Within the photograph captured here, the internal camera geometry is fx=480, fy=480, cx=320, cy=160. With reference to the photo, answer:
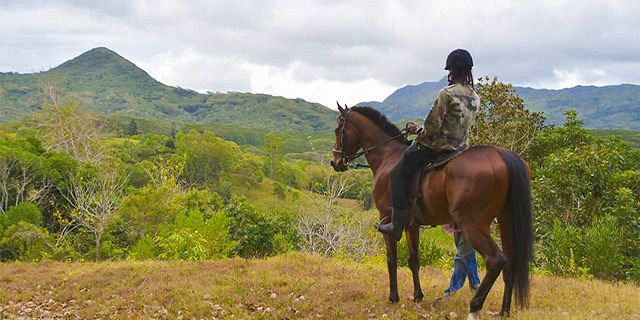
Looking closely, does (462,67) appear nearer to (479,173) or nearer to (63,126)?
(479,173)

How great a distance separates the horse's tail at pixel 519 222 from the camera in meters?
5.67

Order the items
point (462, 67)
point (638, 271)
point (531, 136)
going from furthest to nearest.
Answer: point (531, 136)
point (638, 271)
point (462, 67)

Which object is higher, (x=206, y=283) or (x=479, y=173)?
(x=479, y=173)

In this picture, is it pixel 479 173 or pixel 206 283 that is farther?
pixel 206 283

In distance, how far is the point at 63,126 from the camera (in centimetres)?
6028

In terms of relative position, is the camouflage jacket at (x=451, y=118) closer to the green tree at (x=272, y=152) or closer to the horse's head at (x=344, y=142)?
the horse's head at (x=344, y=142)

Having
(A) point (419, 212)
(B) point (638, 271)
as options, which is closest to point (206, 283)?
(A) point (419, 212)

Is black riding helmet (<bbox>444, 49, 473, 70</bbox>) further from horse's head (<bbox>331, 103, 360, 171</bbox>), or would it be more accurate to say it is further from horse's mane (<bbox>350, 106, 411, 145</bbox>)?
horse's head (<bbox>331, 103, 360, 171</bbox>)

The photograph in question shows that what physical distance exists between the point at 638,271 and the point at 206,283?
968 centimetres

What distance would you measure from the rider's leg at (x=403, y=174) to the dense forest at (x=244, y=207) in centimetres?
542

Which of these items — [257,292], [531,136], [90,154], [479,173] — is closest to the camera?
[479,173]

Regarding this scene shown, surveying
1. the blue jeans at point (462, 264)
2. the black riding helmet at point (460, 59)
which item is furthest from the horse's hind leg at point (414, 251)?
the black riding helmet at point (460, 59)

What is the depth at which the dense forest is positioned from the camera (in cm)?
1204

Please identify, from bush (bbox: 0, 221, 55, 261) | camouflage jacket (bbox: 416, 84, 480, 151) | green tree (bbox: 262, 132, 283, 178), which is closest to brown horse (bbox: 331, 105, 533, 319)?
camouflage jacket (bbox: 416, 84, 480, 151)
